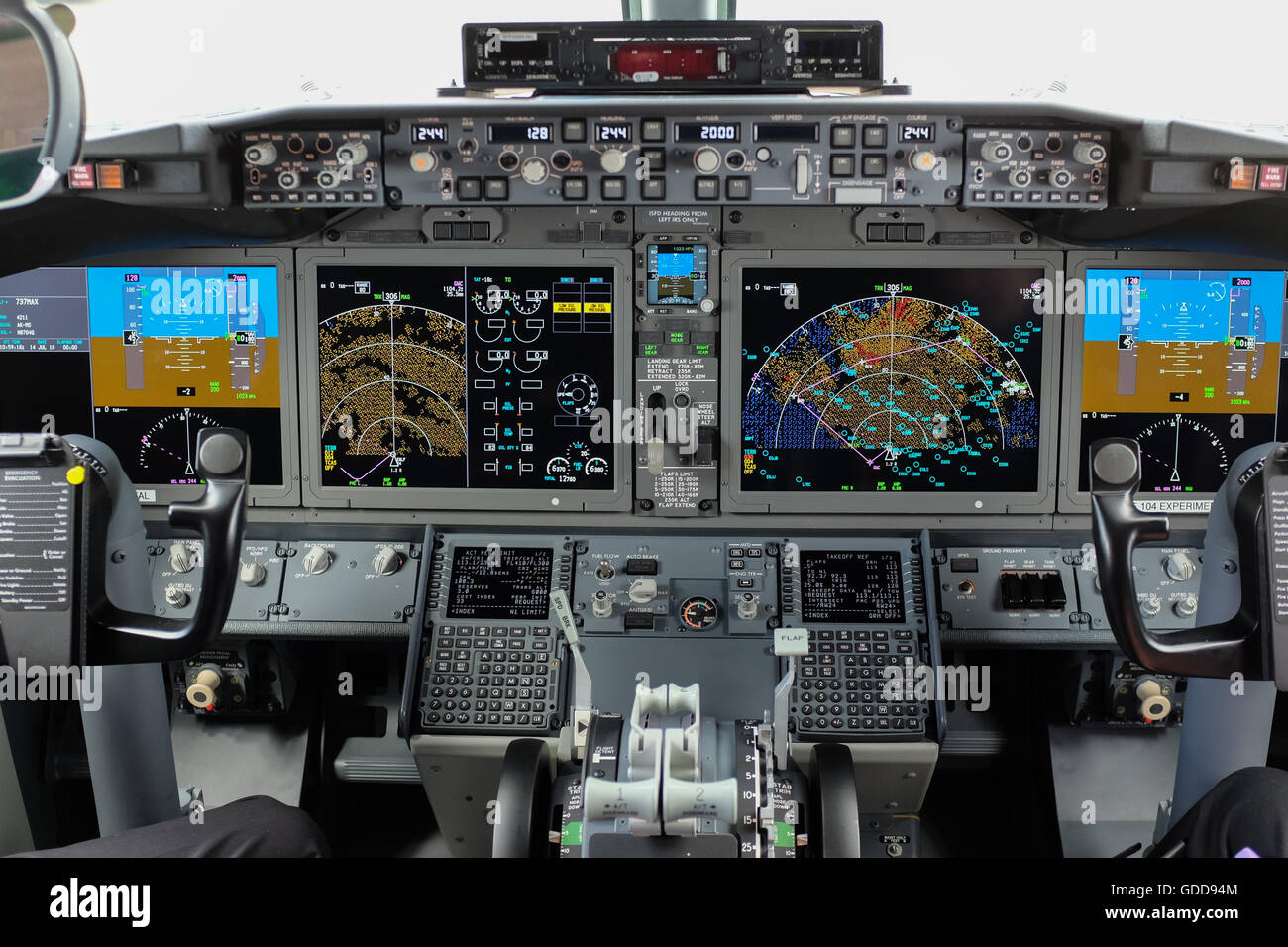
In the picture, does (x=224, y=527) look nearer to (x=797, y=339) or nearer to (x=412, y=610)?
(x=412, y=610)

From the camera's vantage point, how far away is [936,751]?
2.67 meters

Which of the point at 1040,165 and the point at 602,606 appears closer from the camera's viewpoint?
the point at 1040,165

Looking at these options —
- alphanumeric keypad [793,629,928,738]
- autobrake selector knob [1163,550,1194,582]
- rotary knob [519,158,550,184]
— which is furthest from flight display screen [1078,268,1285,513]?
rotary knob [519,158,550,184]

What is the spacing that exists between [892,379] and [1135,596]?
1.06 metres

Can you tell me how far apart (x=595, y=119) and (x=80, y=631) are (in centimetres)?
147

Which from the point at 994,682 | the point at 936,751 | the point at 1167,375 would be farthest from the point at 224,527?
the point at 1167,375

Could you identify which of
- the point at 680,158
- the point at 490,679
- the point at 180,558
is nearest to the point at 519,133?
the point at 680,158

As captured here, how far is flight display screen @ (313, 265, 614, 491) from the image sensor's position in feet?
9.33

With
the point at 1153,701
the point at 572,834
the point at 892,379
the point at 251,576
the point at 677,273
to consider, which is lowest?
the point at 1153,701

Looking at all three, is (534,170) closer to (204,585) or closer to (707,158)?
(707,158)

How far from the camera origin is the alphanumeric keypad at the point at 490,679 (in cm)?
271

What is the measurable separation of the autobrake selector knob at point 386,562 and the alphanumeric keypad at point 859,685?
105 centimetres

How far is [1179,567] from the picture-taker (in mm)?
2811

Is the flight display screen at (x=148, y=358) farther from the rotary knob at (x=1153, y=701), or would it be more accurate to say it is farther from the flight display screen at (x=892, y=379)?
the rotary knob at (x=1153, y=701)
